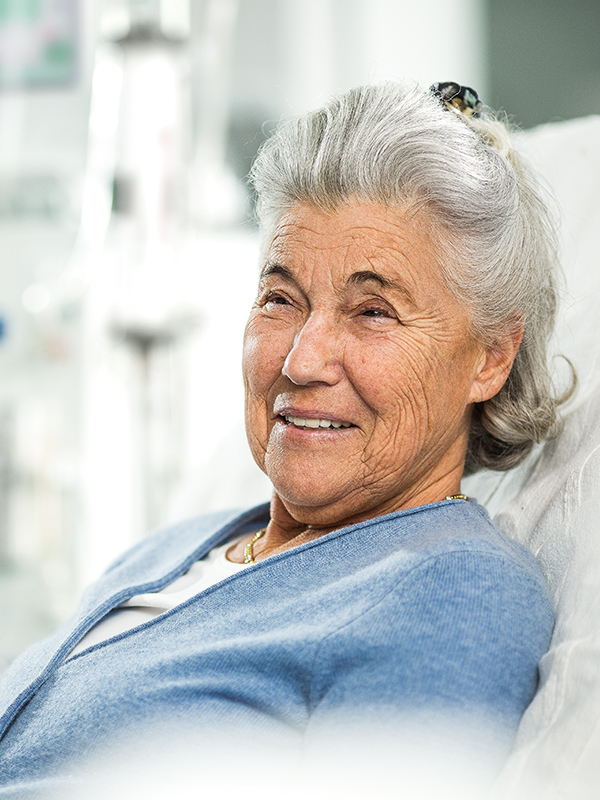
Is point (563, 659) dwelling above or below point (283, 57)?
below

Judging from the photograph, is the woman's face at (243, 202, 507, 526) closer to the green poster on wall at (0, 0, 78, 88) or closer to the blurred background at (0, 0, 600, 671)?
the blurred background at (0, 0, 600, 671)

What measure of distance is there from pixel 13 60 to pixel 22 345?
0.82 m

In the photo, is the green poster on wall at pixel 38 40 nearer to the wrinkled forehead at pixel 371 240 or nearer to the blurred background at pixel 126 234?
the blurred background at pixel 126 234

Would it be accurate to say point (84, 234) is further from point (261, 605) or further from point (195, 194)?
point (261, 605)

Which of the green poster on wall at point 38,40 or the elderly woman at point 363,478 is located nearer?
the elderly woman at point 363,478

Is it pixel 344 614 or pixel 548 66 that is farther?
pixel 548 66

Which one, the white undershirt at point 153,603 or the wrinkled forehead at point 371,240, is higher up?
the wrinkled forehead at point 371,240

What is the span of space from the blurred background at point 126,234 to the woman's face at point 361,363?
1.02 m

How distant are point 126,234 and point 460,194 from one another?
1439mm

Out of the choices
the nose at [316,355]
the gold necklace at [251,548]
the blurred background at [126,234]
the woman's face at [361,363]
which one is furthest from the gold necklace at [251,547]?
the blurred background at [126,234]

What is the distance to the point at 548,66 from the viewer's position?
309 cm

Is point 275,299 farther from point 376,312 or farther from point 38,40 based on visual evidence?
point 38,40

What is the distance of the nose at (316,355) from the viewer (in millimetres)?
920

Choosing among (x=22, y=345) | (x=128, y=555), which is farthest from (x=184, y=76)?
(x=128, y=555)
